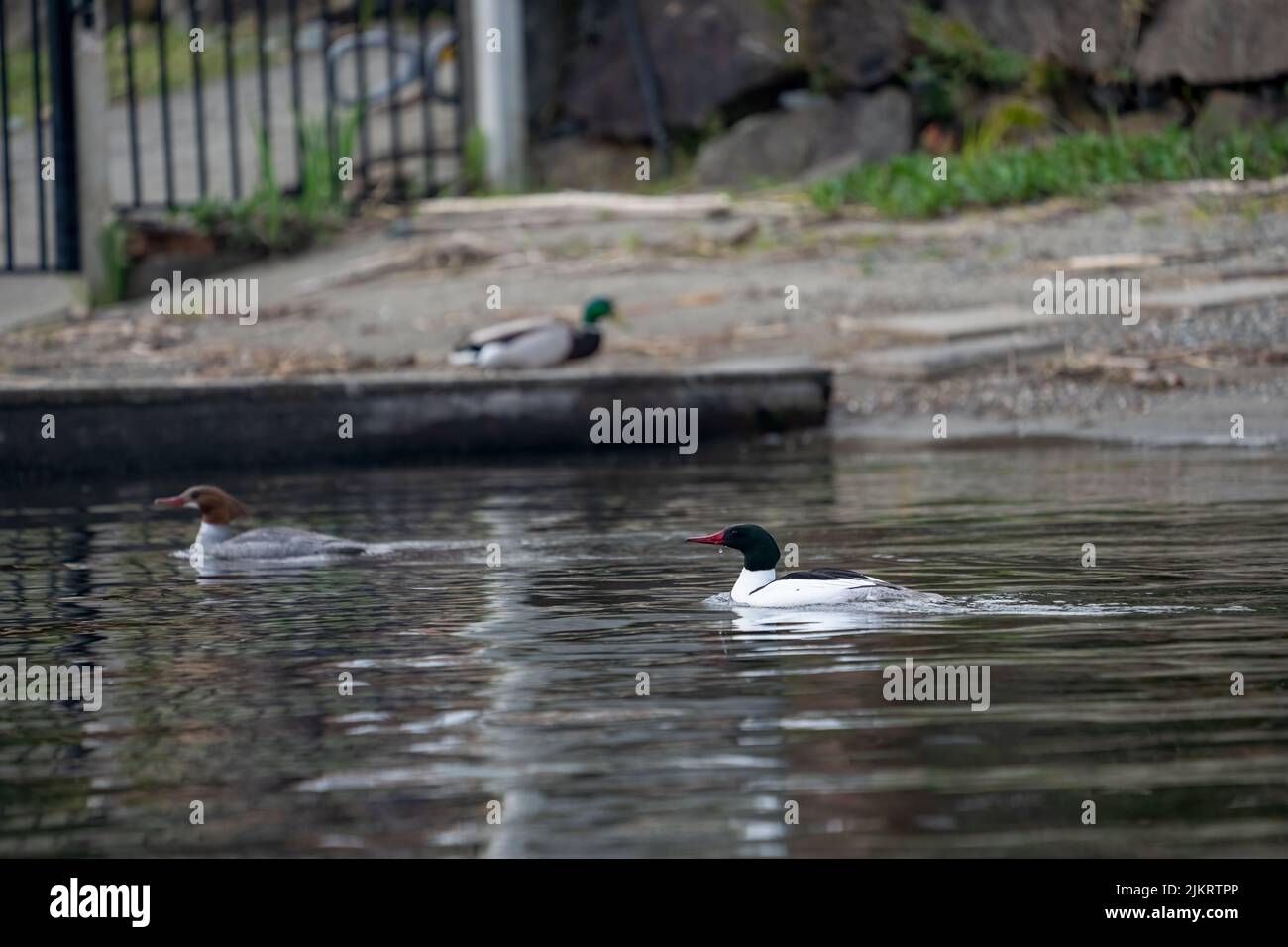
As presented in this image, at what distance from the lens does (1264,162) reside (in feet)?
58.7

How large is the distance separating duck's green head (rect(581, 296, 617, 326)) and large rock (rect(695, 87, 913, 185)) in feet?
20.5

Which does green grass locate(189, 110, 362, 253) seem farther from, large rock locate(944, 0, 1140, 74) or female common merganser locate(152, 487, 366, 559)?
female common merganser locate(152, 487, 366, 559)

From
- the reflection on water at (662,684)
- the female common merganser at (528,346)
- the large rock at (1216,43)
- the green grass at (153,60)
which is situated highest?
the green grass at (153,60)

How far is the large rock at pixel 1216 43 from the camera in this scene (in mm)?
19406

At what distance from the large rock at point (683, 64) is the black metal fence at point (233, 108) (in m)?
1.74

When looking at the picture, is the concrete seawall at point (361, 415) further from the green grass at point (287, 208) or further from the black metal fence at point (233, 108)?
the green grass at point (287, 208)

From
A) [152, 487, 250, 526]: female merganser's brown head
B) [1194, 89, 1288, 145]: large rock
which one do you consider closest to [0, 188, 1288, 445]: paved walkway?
[1194, 89, 1288, 145]: large rock

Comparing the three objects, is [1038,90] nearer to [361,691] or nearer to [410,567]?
[410,567]

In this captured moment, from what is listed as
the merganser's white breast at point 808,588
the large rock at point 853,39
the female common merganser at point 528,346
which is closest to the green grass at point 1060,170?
the large rock at point 853,39

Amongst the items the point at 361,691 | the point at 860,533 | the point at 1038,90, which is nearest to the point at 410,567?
the point at 860,533

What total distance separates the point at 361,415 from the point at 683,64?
11.3m

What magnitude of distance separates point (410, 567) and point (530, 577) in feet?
2.39

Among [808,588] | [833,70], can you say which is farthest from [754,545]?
[833,70]
